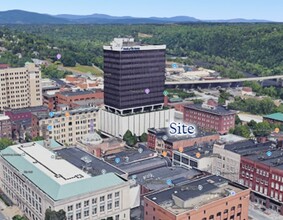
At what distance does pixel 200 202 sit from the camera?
36.4 metres

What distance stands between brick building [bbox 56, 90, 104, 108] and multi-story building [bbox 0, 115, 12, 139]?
13151 mm

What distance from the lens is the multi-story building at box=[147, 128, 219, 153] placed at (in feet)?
188

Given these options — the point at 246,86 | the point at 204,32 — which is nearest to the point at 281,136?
the point at 246,86

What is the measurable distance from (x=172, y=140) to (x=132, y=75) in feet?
47.9

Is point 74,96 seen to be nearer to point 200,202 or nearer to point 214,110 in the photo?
point 214,110

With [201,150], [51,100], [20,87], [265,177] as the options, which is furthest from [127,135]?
[20,87]

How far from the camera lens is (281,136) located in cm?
6153

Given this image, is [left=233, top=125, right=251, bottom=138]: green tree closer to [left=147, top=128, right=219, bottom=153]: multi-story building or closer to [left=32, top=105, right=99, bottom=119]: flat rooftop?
[left=147, top=128, right=219, bottom=153]: multi-story building

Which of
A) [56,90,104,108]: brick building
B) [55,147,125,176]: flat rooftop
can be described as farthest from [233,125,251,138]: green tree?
[55,147,125,176]: flat rooftop

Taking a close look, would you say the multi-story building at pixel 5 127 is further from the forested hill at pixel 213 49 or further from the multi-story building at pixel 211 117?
the forested hill at pixel 213 49

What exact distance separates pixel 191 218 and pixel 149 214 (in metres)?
4.31

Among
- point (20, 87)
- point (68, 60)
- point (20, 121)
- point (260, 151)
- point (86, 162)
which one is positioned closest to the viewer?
point (86, 162)

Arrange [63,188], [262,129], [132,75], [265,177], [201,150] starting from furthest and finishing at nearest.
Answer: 1. [262,129]
2. [132,75]
3. [201,150]
4. [265,177]
5. [63,188]

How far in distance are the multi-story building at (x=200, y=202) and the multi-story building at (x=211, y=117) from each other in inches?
1174
